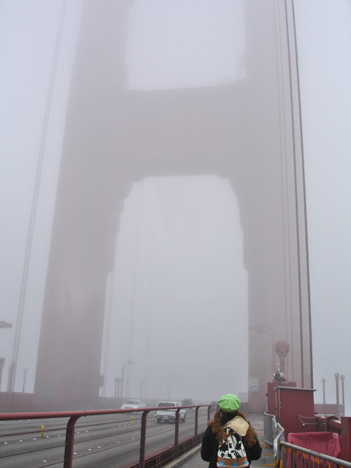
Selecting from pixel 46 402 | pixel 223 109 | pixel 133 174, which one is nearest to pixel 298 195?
pixel 223 109

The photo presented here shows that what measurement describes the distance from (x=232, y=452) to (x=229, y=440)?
0.06m

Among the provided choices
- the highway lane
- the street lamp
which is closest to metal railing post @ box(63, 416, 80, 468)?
the highway lane

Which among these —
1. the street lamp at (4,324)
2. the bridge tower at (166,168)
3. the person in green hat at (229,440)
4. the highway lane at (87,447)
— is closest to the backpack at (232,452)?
the person in green hat at (229,440)

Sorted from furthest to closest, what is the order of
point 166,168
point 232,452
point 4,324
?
point 166,168, point 4,324, point 232,452

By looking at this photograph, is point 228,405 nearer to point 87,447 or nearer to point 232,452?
point 232,452

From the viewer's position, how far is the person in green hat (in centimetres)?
234

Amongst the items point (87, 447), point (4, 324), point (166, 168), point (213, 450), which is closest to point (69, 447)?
point (213, 450)

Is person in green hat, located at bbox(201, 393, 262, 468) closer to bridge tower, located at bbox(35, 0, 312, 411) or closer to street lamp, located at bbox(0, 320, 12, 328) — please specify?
bridge tower, located at bbox(35, 0, 312, 411)

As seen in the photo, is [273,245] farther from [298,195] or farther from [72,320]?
[72,320]

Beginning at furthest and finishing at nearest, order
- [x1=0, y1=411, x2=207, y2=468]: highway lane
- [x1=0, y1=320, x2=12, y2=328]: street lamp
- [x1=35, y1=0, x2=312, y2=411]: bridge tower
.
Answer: [x1=0, y1=320, x2=12, y2=328]: street lamp → [x1=35, y1=0, x2=312, y2=411]: bridge tower → [x1=0, y1=411, x2=207, y2=468]: highway lane

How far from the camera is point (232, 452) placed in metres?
2.33

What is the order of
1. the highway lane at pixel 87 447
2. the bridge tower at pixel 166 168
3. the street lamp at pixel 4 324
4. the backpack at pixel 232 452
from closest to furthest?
the backpack at pixel 232 452 < the highway lane at pixel 87 447 < the bridge tower at pixel 166 168 < the street lamp at pixel 4 324

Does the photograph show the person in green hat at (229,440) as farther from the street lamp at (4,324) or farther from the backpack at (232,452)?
the street lamp at (4,324)

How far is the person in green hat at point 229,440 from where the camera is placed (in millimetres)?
2338
